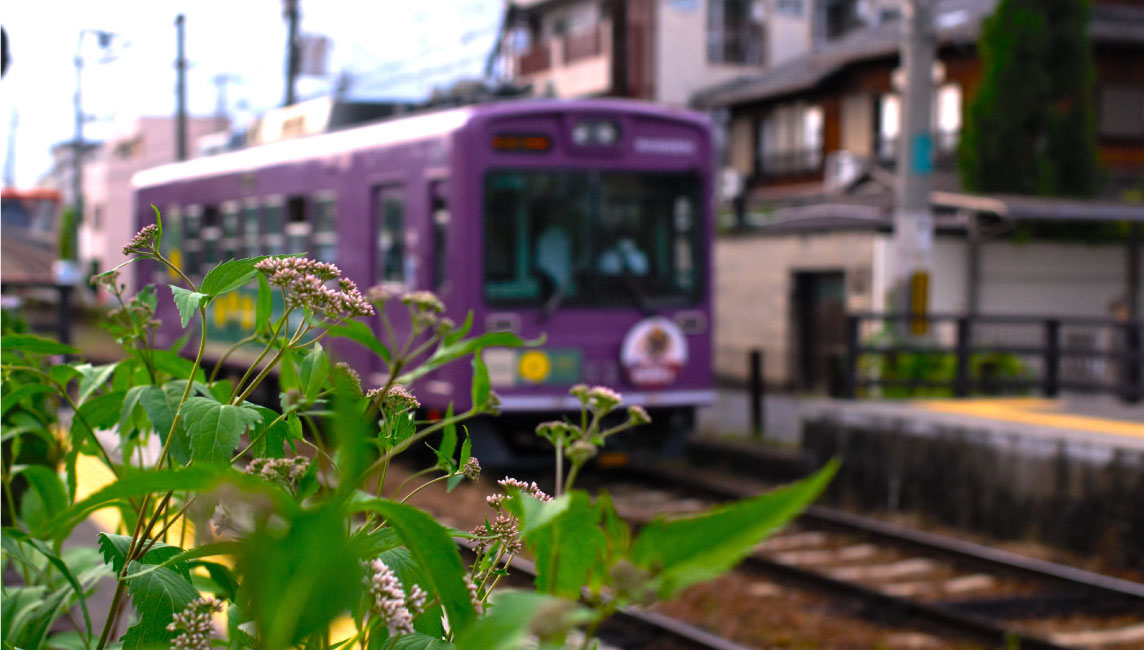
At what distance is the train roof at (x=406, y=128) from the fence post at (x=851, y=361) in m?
2.40

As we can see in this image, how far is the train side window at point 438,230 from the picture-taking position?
10.6 metres

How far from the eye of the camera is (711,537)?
76 centimetres

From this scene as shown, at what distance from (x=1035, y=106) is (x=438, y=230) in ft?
49.1

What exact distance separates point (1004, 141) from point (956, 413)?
496 inches

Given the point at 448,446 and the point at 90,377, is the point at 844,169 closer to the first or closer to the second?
the point at 90,377

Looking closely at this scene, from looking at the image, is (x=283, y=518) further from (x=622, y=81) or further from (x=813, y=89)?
(x=813, y=89)

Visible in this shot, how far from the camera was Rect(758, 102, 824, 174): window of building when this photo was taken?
32.3 metres

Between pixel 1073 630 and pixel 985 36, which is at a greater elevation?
pixel 985 36

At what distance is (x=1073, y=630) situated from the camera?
280 inches

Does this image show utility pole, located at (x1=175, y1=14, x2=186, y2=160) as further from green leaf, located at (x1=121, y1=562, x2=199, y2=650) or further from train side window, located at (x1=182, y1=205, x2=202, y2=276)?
green leaf, located at (x1=121, y1=562, x2=199, y2=650)

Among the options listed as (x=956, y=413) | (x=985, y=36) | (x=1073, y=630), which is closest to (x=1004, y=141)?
(x=985, y=36)

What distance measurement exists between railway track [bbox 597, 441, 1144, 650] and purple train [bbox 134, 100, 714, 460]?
1.27 meters

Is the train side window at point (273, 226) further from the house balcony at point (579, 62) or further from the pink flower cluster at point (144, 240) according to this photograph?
the house balcony at point (579, 62)

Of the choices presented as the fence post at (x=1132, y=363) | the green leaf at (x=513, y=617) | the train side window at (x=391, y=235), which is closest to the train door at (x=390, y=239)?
the train side window at (x=391, y=235)
